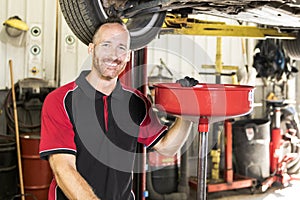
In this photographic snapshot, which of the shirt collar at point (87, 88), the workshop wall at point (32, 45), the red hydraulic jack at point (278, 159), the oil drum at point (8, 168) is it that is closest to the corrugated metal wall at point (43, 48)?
the workshop wall at point (32, 45)

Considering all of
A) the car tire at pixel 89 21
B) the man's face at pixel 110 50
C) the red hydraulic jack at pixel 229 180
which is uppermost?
the car tire at pixel 89 21

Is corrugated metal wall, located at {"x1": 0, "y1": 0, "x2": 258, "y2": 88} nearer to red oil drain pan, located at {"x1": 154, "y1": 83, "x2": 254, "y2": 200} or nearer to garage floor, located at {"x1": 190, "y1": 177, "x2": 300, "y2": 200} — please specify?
garage floor, located at {"x1": 190, "y1": 177, "x2": 300, "y2": 200}

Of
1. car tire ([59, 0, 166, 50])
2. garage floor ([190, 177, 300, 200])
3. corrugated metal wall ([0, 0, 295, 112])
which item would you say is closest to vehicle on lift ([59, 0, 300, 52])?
car tire ([59, 0, 166, 50])

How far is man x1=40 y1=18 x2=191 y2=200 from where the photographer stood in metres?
1.52

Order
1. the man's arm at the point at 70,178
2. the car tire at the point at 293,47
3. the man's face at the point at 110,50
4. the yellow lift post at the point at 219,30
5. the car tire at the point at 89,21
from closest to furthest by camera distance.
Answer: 1. the man's arm at the point at 70,178
2. the man's face at the point at 110,50
3. the car tire at the point at 89,21
4. the yellow lift post at the point at 219,30
5. the car tire at the point at 293,47

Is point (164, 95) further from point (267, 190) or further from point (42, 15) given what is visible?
point (267, 190)

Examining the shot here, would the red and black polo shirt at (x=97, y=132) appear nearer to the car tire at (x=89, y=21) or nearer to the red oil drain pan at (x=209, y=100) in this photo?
the red oil drain pan at (x=209, y=100)

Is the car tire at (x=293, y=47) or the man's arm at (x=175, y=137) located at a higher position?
the car tire at (x=293, y=47)

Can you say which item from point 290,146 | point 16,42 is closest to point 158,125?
point 16,42

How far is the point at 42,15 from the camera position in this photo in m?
4.09

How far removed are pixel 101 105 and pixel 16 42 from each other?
2.66 m

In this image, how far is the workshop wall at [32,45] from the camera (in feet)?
13.0

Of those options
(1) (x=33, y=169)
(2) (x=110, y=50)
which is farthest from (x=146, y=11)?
(1) (x=33, y=169)

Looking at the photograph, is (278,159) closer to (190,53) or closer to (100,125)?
(190,53)
